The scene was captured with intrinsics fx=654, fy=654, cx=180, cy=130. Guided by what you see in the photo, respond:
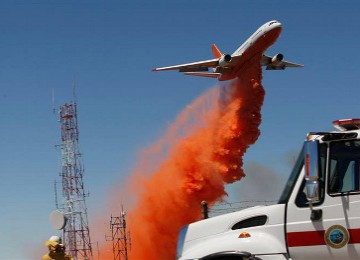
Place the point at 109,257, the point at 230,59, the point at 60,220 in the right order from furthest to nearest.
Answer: the point at 109,257
the point at 230,59
the point at 60,220

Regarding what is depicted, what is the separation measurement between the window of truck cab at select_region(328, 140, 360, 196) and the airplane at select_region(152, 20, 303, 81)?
119 feet

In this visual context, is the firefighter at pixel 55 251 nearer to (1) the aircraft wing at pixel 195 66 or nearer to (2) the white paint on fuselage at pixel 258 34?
(2) the white paint on fuselage at pixel 258 34

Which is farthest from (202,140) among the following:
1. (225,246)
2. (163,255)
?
(225,246)

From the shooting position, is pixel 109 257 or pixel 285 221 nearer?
pixel 285 221

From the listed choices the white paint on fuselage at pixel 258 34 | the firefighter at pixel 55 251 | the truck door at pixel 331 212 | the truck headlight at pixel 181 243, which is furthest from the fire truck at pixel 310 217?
the white paint on fuselage at pixel 258 34

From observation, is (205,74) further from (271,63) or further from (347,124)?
(347,124)

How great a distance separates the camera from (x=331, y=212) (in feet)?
28.7

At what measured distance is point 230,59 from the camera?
48.6 metres

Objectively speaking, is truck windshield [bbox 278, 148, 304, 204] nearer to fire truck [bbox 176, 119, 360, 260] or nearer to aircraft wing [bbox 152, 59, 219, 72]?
fire truck [bbox 176, 119, 360, 260]

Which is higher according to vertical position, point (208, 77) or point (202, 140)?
point (208, 77)

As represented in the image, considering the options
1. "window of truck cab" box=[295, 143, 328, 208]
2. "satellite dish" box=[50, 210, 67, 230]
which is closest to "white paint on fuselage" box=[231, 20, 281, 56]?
"satellite dish" box=[50, 210, 67, 230]

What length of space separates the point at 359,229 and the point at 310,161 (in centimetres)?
117

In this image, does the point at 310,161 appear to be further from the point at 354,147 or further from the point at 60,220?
the point at 60,220

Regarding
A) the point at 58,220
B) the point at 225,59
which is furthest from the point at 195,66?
the point at 58,220
